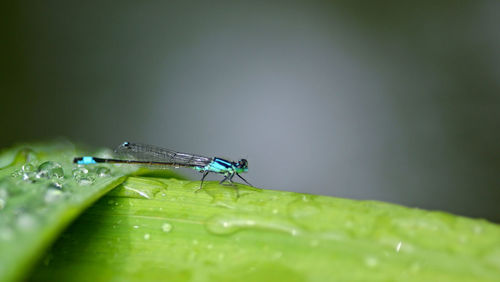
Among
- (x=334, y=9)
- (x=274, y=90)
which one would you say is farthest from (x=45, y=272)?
(x=334, y=9)

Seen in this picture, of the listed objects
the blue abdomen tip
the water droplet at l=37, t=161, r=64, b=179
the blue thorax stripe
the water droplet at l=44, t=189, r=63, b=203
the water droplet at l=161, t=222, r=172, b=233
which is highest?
the water droplet at l=44, t=189, r=63, b=203

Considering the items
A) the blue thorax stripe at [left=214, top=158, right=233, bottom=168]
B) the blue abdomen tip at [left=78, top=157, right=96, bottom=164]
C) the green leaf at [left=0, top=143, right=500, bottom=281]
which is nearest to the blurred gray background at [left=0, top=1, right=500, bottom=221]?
the blue thorax stripe at [left=214, top=158, right=233, bottom=168]

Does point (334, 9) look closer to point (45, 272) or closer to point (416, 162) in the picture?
point (416, 162)

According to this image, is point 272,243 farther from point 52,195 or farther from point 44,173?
point 44,173

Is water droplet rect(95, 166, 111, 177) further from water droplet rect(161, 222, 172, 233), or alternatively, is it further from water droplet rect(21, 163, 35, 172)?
water droplet rect(161, 222, 172, 233)

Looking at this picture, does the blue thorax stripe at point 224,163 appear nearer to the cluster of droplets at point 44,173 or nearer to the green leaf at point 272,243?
the cluster of droplets at point 44,173

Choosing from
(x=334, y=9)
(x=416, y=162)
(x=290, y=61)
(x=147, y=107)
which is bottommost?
(x=416, y=162)
